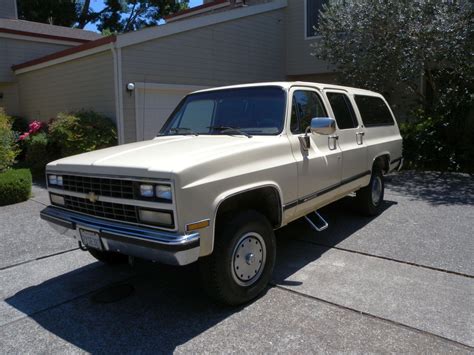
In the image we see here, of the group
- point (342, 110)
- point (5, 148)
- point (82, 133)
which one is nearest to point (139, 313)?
point (342, 110)

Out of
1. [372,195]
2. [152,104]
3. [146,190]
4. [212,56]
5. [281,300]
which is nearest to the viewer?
[146,190]

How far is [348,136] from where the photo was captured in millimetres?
5738

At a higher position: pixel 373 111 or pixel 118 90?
pixel 118 90

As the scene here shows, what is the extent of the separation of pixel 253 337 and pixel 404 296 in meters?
1.58

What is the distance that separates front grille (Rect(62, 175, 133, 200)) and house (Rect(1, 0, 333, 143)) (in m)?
5.94

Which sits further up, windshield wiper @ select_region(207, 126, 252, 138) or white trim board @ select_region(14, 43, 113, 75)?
white trim board @ select_region(14, 43, 113, 75)

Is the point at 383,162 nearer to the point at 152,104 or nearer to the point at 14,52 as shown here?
the point at 152,104

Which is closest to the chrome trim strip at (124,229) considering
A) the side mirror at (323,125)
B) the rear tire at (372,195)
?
the side mirror at (323,125)

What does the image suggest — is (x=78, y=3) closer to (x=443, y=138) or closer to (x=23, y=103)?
(x=23, y=103)

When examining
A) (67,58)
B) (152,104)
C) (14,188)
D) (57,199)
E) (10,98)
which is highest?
(67,58)

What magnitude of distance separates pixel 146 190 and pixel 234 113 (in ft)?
5.82

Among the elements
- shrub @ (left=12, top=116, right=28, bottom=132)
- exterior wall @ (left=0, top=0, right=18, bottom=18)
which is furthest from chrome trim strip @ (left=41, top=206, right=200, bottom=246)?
exterior wall @ (left=0, top=0, right=18, bottom=18)

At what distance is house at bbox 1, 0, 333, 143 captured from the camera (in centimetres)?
1077

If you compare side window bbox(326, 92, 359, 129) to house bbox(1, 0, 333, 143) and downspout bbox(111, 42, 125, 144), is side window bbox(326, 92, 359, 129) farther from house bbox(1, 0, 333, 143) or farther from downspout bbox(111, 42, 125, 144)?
downspout bbox(111, 42, 125, 144)
